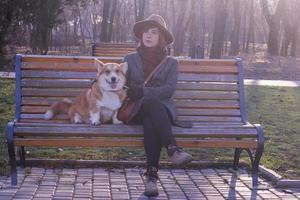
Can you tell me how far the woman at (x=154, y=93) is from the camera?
543 centimetres

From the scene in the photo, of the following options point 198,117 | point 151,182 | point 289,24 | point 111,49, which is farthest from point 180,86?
point 289,24

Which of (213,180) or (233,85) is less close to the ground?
(233,85)

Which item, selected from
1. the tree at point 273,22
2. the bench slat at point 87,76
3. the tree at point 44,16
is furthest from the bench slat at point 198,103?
the tree at point 273,22

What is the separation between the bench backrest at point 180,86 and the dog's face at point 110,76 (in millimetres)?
572

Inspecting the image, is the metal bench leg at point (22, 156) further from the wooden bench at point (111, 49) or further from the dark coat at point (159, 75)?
the wooden bench at point (111, 49)

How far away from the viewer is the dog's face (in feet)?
19.0

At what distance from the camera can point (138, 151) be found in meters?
7.30

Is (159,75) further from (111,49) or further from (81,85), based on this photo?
(111,49)

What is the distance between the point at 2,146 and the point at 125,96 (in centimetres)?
194

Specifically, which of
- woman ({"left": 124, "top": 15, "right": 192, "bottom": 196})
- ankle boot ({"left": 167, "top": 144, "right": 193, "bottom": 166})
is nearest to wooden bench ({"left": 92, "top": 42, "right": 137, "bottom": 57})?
woman ({"left": 124, "top": 15, "right": 192, "bottom": 196})

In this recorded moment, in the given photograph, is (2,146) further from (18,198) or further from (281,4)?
(281,4)

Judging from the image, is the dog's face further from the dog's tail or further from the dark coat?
the dog's tail

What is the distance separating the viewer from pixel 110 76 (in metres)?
5.77

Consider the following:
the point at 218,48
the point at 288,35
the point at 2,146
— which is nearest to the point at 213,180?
the point at 2,146
